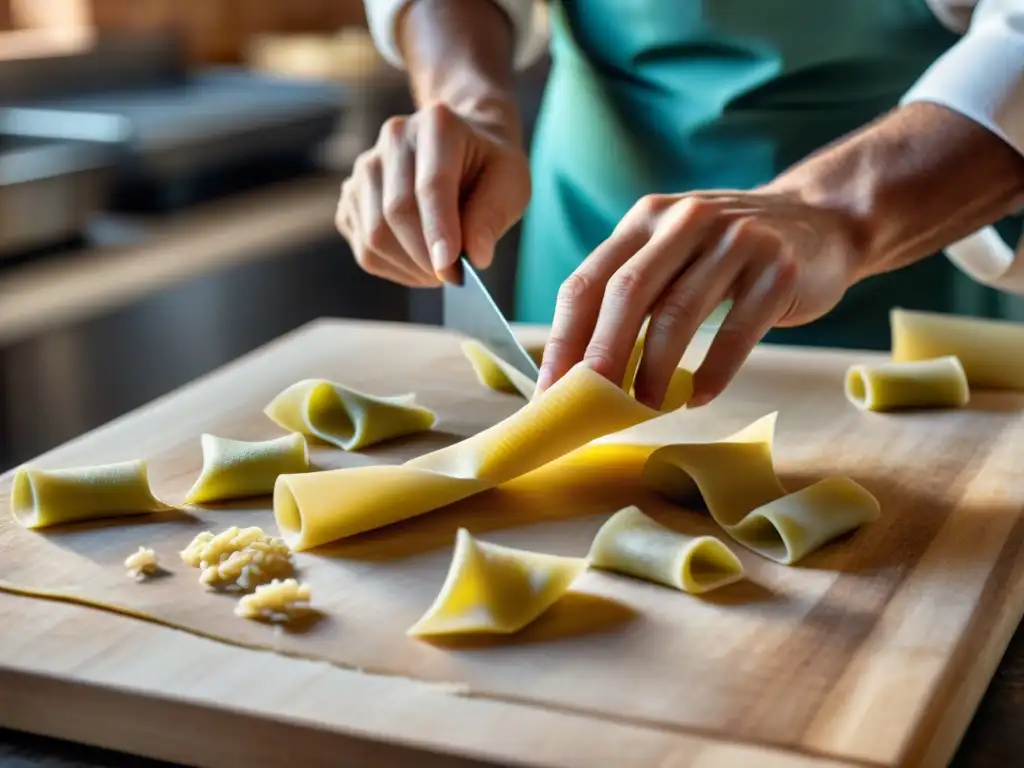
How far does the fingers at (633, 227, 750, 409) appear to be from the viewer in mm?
1253

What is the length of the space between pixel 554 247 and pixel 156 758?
4.45ft

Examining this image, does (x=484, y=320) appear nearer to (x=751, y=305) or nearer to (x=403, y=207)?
(x=403, y=207)

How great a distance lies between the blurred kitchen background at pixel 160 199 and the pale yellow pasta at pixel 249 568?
1405 millimetres

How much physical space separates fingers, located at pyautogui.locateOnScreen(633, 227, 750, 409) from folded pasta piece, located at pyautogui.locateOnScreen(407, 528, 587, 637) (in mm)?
233

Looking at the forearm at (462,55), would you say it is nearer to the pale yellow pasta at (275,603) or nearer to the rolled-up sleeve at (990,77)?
the rolled-up sleeve at (990,77)

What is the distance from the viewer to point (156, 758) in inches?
37.8

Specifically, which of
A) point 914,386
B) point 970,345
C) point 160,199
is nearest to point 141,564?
point 914,386

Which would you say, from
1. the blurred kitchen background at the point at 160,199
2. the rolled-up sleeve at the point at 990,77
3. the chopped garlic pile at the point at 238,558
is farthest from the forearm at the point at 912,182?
the blurred kitchen background at the point at 160,199

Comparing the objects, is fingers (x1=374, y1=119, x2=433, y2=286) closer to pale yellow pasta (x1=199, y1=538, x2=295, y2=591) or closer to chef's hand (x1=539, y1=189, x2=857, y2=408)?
chef's hand (x1=539, y1=189, x2=857, y2=408)

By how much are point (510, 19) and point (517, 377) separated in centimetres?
80

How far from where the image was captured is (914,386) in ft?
5.08

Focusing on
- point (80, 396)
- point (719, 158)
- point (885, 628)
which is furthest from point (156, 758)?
point (80, 396)

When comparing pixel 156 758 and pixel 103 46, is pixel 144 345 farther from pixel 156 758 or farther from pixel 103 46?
pixel 156 758

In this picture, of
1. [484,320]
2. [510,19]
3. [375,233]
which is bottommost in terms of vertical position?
[484,320]
